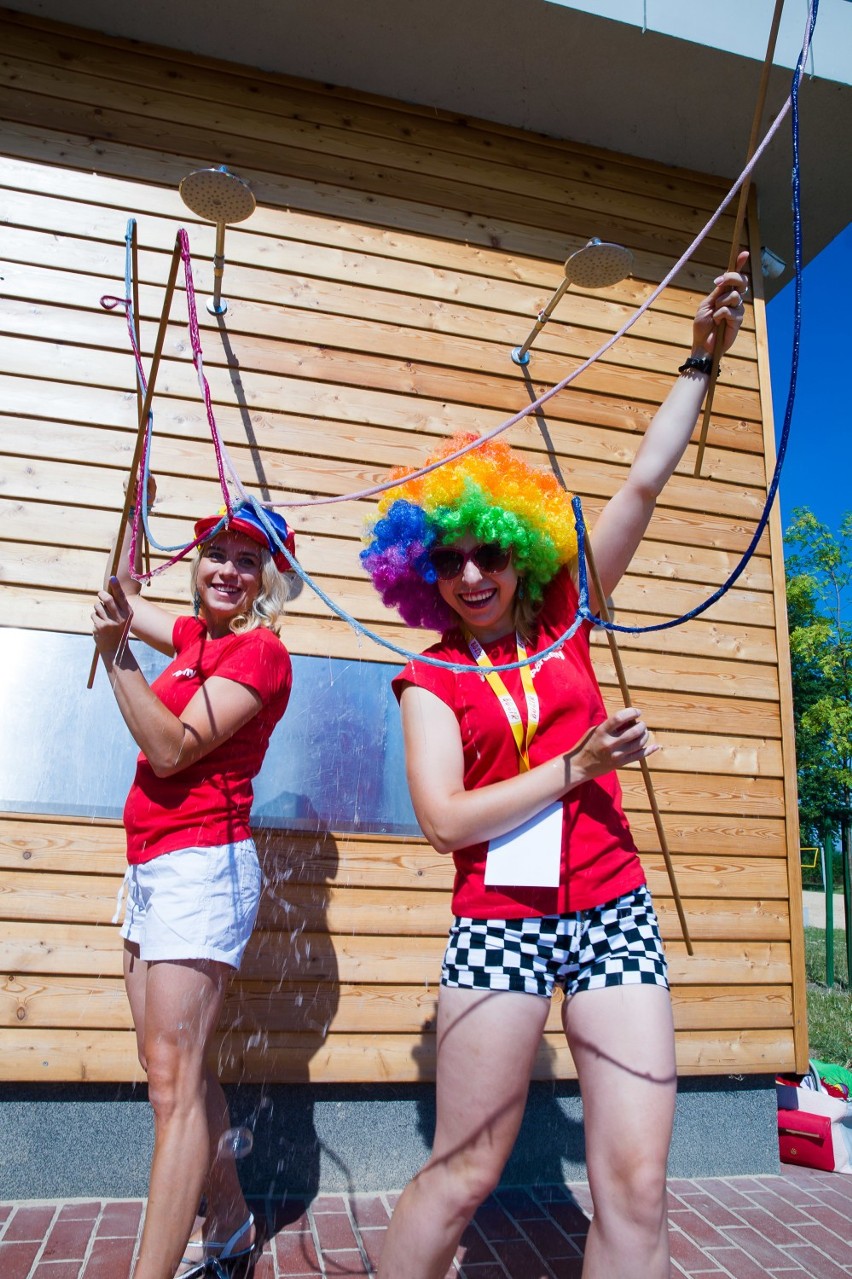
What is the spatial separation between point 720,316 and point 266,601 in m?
1.23

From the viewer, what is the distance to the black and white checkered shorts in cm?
147

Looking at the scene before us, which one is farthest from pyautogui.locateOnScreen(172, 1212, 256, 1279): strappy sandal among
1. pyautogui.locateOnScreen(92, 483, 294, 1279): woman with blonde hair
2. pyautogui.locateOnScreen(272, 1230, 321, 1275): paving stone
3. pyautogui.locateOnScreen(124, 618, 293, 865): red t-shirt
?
pyautogui.locateOnScreen(124, 618, 293, 865): red t-shirt

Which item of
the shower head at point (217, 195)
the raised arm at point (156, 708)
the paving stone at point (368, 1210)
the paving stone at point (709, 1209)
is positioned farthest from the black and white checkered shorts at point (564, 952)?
the shower head at point (217, 195)

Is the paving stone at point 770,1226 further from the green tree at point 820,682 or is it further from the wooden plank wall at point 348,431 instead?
the green tree at point 820,682

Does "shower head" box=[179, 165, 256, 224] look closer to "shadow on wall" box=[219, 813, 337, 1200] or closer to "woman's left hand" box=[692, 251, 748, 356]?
"woman's left hand" box=[692, 251, 748, 356]

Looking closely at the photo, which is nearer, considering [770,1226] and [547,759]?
[547,759]

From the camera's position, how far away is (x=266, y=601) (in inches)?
86.3

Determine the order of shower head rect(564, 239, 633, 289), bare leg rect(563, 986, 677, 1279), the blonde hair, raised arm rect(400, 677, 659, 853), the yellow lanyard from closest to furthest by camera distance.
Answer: bare leg rect(563, 986, 677, 1279), raised arm rect(400, 677, 659, 853), the yellow lanyard, the blonde hair, shower head rect(564, 239, 633, 289)

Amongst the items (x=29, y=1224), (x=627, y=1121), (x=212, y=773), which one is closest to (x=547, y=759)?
(x=627, y=1121)

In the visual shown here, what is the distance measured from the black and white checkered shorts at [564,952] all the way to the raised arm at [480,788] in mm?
174

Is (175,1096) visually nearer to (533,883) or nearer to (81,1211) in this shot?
(533,883)

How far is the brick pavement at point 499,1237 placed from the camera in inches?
86.4

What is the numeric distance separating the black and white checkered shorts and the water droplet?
926 millimetres

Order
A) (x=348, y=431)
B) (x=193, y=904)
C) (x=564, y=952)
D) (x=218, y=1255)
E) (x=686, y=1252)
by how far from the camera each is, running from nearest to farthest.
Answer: (x=564, y=952)
(x=193, y=904)
(x=218, y=1255)
(x=686, y=1252)
(x=348, y=431)
